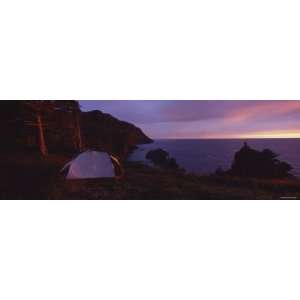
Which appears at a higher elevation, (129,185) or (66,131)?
(66,131)

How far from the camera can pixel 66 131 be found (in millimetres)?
3377

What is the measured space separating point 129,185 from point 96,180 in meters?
0.27

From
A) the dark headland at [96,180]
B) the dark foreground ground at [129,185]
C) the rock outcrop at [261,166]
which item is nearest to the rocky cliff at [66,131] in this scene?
the dark headland at [96,180]

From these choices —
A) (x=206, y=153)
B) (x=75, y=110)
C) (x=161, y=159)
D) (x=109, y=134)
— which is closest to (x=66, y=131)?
(x=75, y=110)

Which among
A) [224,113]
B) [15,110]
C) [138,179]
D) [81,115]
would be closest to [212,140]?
[224,113]

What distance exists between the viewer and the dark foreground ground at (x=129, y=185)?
131 inches

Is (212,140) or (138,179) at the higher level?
(212,140)

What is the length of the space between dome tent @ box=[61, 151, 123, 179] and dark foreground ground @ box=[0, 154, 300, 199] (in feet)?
0.15

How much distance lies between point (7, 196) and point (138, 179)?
42.2 inches

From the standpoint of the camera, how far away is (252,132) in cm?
333

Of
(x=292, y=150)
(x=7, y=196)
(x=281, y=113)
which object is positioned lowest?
(x=7, y=196)

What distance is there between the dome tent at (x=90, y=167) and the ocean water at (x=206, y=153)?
18 centimetres

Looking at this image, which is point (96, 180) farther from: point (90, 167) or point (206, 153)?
point (206, 153)
